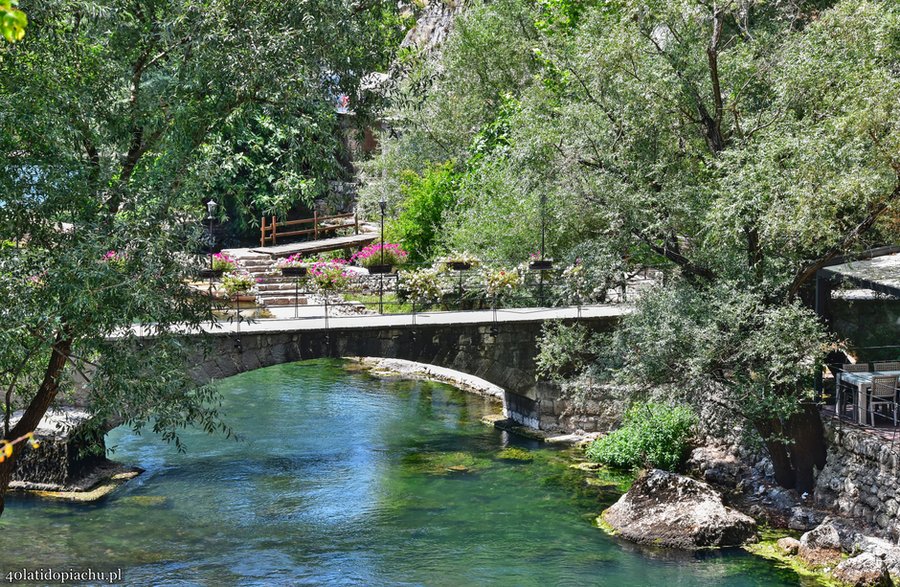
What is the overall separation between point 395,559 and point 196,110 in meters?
8.23

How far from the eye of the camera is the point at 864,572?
15172 mm

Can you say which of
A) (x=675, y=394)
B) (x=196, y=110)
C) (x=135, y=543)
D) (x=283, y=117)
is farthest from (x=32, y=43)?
(x=675, y=394)

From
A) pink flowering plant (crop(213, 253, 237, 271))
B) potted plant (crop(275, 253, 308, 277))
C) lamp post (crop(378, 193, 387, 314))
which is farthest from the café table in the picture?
pink flowering plant (crop(213, 253, 237, 271))

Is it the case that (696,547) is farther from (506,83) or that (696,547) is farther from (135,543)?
(506,83)

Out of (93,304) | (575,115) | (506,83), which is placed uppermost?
(506,83)

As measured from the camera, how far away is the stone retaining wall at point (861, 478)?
54.9 ft

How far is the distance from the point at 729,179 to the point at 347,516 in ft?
31.4

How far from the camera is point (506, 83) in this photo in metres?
38.5

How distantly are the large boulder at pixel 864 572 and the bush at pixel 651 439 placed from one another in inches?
222

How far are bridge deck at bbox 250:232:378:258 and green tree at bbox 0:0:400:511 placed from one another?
21.3 m

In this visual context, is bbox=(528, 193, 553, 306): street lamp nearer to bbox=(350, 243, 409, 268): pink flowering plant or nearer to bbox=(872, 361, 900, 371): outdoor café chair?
bbox=(350, 243, 409, 268): pink flowering plant

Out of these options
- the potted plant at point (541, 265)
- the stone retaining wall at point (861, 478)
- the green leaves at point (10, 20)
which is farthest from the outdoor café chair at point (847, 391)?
the green leaves at point (10, 20)

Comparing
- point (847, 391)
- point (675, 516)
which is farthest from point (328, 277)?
point (847, 391)

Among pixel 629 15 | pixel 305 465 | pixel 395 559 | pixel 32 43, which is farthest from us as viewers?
pixel 305 465
